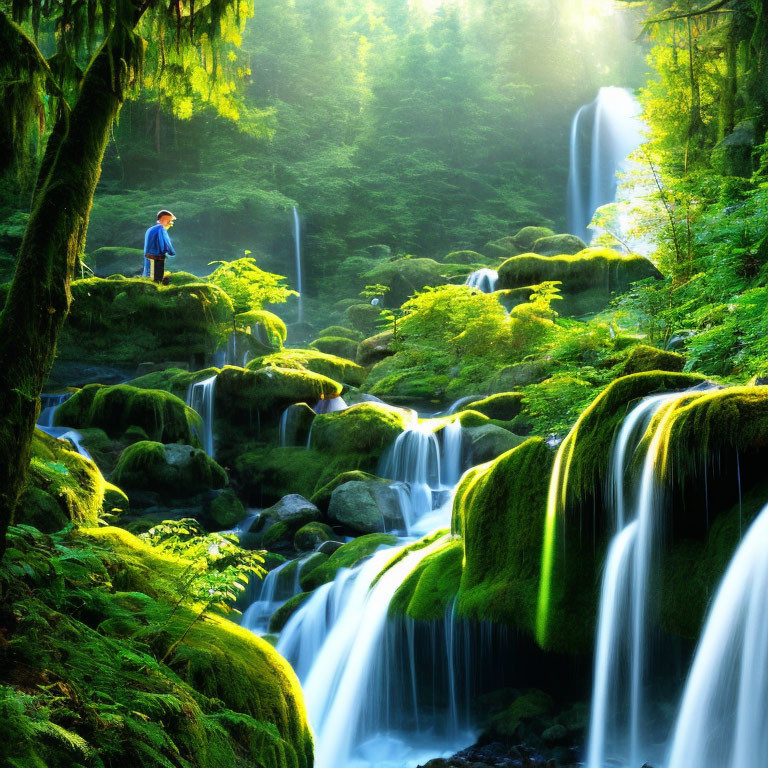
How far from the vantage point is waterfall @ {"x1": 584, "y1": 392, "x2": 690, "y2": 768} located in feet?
16.1

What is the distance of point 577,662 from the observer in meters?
5.36

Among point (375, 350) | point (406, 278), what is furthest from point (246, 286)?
point (406, 278)

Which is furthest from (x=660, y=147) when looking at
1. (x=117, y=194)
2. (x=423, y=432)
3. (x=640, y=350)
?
(x=117, y=194)

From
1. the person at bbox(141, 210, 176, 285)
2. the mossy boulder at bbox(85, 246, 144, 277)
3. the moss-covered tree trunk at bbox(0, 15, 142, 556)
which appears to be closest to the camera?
the moss-covered tree trunk at bbox(0, 15, 142, 556)

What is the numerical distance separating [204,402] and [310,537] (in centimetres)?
552

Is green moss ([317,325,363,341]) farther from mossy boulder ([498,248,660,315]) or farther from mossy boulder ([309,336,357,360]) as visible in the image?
mossy boulder ([498,248,660,315])

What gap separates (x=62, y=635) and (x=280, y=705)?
1.26 metres

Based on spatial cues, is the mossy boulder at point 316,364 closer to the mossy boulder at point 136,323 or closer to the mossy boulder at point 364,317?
the mossy boulder at point 136,323

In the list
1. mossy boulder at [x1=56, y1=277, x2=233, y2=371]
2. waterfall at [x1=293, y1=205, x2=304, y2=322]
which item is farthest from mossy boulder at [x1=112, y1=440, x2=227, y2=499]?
waterfall at [x1=293, y1=205, x2=304, y2=322]

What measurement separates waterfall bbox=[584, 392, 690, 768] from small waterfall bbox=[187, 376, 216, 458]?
10.1 metres

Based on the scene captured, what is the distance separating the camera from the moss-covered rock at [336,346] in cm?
2122

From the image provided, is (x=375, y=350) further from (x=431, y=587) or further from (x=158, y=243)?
(x=431, y=587)

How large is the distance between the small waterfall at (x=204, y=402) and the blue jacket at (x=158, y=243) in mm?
3308

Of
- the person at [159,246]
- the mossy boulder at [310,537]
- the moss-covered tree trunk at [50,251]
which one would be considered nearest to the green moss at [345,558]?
the mossy boulder at [310,537]
